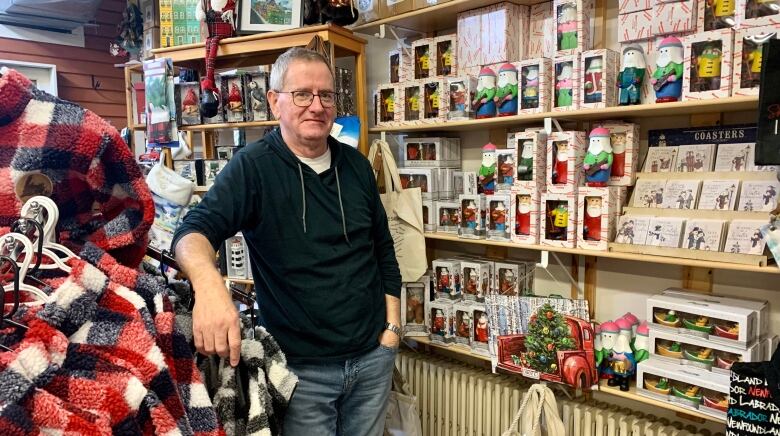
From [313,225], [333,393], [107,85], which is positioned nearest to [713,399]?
[333,393]

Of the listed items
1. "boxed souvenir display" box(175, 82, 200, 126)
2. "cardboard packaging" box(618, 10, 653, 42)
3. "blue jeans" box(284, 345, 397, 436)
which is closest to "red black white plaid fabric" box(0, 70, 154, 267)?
"blue jeans" box(284, 345, 397, 436)

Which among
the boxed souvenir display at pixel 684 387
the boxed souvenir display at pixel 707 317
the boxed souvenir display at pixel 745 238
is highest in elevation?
the boxed souvenir display at pixel 745 238

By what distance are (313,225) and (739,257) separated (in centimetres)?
127

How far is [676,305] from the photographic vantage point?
1.79m

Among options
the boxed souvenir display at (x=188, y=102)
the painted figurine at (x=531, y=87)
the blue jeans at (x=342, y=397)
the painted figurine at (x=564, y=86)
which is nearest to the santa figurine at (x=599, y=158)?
the painted figurine at (x=564, y=86)

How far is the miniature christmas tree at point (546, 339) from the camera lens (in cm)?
203

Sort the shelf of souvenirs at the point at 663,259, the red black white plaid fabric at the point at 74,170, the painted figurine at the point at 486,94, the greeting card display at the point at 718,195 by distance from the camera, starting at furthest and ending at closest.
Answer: the painted figurine at the point at 486,94, the greeting card display at the point at 718,195, the shelf of souvenirs at the point at 663,259, the red black white plaid fabric at the point at 74,170

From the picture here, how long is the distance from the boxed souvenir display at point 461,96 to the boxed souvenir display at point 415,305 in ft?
2.44

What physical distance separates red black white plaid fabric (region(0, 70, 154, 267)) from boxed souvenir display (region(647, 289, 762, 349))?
1.63 metres

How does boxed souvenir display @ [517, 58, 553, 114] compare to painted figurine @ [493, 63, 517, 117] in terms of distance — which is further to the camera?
painted figurine @ [493, 63, 517, 117]

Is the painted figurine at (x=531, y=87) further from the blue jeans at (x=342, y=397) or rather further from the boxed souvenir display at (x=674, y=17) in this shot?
the blue jeans at (x=342, y=397)

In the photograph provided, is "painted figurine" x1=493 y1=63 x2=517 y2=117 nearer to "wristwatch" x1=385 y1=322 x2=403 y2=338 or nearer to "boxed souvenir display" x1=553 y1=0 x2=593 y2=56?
"boxed souvenir display" x1=553 y1=0 x2=593 y2=56

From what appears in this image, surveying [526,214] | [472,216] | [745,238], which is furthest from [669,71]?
[472,216]

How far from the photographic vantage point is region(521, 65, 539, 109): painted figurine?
2.06 meters
